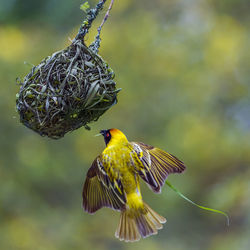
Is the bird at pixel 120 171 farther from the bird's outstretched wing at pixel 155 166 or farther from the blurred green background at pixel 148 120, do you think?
the blurred green background at pixel 148 120

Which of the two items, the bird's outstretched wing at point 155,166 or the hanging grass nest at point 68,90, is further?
the bird's outstretched wing at point 155,166

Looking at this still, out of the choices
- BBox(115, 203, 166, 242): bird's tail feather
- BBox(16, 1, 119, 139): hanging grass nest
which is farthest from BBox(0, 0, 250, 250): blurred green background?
BBox(16, 1, 119, 139): hanging grass nest

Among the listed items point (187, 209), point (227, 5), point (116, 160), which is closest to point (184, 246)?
point (187, 209)

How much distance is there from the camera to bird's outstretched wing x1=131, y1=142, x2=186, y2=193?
119 inches

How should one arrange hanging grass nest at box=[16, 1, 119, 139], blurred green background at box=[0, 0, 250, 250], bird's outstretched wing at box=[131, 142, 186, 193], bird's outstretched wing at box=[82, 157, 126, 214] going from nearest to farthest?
hanging grass nest at box=[16, 1, 119, 139], bird's outstretched wing at box=[131, 142, 186, 193], bird's outstretched wing at box=[82, 157, 126, 214], blurred green background at box=[0, 0, 250, 250]

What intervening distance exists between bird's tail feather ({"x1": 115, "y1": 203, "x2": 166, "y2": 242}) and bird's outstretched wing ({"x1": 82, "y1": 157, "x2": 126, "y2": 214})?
1.04ft

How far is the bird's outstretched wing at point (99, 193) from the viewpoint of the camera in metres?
3.14

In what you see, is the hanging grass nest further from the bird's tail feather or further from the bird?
the bird's tail feather

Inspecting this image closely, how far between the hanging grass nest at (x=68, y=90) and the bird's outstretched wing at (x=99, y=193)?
461mm

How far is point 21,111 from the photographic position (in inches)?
109

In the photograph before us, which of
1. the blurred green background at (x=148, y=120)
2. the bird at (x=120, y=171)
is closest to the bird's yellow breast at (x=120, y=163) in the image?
the bird at (x=120, y=171)

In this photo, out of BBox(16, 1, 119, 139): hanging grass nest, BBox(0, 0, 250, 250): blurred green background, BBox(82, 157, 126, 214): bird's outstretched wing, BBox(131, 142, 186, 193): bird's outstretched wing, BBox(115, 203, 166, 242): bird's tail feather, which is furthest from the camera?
BBox(0, 0, 250, 250): blurred green background

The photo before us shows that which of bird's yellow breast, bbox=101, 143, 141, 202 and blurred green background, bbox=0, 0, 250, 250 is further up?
blurred green background, bbox=0, 0, 250, 250

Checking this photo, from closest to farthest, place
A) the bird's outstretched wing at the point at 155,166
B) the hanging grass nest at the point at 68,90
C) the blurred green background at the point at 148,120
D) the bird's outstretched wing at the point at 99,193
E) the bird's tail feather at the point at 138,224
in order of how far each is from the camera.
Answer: the hanging grass nest at the point at 68,90 < the bird's outstretched wing at the point at 155,166 < the bird's outstretched wing at the point at 99,193 < the bird's tail feather at the point at 138,224 < the blurred green background at the point at 148,120
